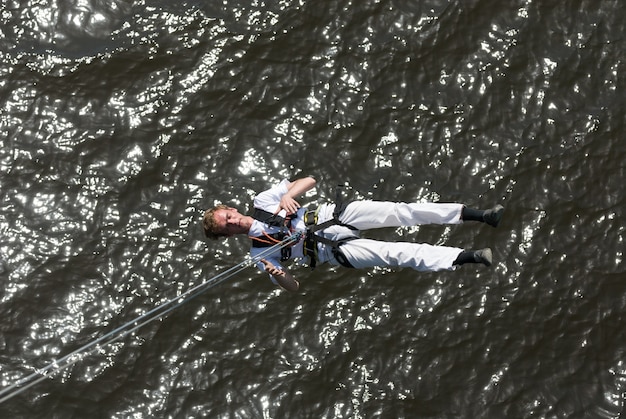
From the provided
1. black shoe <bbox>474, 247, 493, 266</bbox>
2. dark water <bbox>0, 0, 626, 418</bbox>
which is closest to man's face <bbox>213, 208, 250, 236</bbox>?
dark water <bbox>0, 0, 626, 418</bbox>

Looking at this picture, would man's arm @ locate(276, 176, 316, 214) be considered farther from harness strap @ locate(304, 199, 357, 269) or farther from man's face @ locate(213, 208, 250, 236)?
man's face @ locate(213, 208, 250, 236)

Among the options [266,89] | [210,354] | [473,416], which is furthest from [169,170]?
[473,416]

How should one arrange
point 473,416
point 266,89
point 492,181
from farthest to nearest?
point 266,89 < point 492,181 < point 473,416

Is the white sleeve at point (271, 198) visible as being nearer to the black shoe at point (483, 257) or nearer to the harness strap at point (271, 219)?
the harness strap at point (271, 219)

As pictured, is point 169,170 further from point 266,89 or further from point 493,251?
point 493,251

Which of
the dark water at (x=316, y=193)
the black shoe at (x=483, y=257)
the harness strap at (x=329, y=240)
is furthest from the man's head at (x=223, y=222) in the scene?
the black shoe at (x=483, y=257)

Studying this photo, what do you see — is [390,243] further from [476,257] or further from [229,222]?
[229,222]
